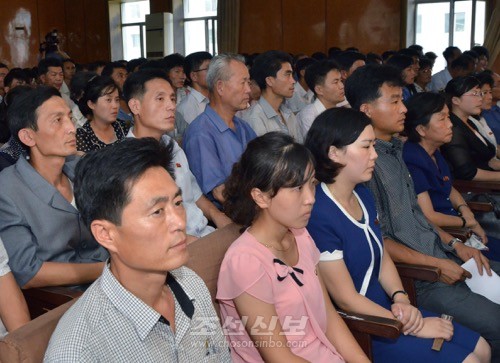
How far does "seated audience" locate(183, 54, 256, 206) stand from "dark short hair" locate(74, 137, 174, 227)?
1.51 m

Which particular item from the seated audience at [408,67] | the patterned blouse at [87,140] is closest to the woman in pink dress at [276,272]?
the patterned blouse at [87,140]

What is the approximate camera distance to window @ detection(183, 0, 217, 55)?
35.7ft

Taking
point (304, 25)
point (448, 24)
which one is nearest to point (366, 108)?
point (448, 24)

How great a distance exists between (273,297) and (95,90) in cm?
226

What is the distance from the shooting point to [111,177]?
1.23m

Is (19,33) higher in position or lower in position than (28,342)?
higher

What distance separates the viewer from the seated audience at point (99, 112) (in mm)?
3367

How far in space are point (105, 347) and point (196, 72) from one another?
4119 millimetres

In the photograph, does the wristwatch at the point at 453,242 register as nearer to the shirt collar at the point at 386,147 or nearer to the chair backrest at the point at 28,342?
the shirt collar at the point at 386,147

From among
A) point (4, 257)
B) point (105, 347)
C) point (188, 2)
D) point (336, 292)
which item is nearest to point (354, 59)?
point (336, 292)

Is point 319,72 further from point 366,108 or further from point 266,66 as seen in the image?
point 366,108

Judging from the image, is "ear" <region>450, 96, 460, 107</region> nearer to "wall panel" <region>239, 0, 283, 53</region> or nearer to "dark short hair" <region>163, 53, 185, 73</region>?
"dark short hair" <region>163, 53, 185, 73</region>

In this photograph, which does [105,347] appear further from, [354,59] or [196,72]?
[354,59]

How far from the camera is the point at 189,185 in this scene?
107 inches
